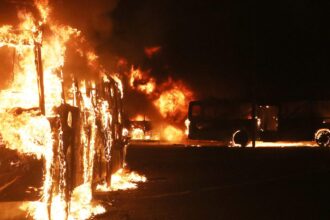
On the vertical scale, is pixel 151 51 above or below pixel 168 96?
above

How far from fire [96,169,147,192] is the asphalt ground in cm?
25

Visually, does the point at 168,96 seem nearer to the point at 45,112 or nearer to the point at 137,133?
the point at 137,133

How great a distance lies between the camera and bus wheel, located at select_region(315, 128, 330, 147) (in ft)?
90.1

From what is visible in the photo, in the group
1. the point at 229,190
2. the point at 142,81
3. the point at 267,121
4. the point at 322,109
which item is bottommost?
the point at 229,190

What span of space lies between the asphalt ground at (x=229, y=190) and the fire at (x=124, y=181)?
25cm

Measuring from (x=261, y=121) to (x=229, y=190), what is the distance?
1827cm

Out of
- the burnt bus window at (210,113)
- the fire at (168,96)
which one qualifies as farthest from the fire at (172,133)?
the burnt bus window at (210,113)

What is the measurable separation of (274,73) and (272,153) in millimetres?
23902

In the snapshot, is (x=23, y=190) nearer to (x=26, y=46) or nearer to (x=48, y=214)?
(x=48, y=214)

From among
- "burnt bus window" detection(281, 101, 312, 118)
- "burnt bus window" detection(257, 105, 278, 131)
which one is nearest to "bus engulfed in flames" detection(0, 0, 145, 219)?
"burnt bus window" detection(257, 105, 278, 131)

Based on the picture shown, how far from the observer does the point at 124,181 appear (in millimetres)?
12852

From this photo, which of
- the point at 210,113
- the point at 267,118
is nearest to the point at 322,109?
the point at 267,118

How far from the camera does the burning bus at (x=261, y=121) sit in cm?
2816

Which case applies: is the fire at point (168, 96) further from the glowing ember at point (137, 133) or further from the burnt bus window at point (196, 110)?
the burnt bus window at point (196, 110)
